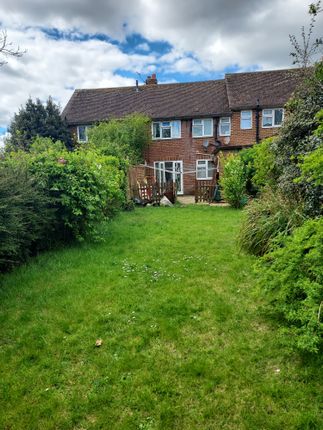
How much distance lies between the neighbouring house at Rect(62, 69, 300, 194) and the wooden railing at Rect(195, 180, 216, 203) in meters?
3.67

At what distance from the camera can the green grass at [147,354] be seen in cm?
205

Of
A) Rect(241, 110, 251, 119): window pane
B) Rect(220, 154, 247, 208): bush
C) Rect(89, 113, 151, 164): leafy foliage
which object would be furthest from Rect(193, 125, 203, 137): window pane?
Rect(220, 154, 247, 208): bush

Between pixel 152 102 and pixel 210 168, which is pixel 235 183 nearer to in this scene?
pixel 210 168

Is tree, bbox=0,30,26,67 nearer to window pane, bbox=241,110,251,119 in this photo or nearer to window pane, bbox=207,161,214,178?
window pane, bbox=207,161,214,178

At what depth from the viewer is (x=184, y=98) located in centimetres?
1962

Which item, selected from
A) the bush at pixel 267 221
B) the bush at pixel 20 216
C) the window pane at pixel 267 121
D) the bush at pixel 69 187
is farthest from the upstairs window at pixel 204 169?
the bush at pixel 20 216

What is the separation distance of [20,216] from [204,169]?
15.2m

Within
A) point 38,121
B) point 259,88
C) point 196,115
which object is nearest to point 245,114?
point 259,88

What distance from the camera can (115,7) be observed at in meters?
6.91

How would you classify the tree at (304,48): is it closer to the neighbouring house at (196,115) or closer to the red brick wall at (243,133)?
the neighbouring house at (196,115)

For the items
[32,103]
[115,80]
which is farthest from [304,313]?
[115,80]

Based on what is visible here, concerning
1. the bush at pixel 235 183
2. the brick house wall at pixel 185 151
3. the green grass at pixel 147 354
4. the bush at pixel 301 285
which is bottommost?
the green grass at pixel 147 354

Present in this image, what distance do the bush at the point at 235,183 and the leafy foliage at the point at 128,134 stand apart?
6076mm

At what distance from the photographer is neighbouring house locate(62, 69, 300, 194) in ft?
58.3
